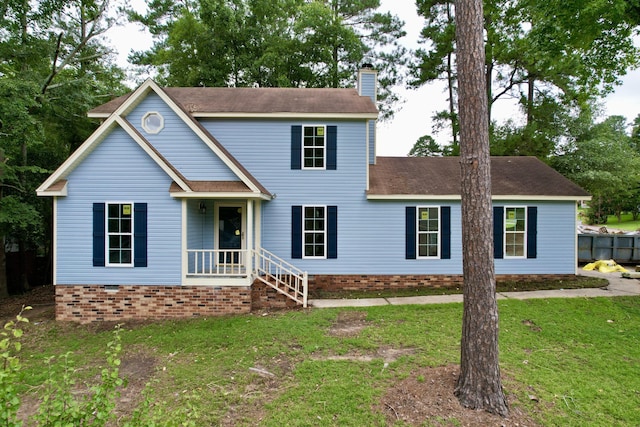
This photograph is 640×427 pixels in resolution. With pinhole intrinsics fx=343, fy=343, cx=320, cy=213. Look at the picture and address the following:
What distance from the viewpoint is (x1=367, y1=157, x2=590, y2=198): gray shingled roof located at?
10.7 m

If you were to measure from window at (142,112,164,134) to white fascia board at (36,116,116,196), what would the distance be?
97 centimetres

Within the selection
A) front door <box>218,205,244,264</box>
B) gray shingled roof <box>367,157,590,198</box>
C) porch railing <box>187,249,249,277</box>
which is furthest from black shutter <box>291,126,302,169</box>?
porch railing <box>187,249,249,277</box>

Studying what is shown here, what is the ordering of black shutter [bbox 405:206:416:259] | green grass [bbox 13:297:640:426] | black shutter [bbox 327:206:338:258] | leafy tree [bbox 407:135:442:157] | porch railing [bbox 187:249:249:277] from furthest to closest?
leafy tree [bbox 407:135:442:157] < black shutter [bbox 405:206:416:259] < black shutter [bbox 327:206:338:258] < porch railing [bbox 187:249:249:277] < green grass [bbox 13:297:640:426]

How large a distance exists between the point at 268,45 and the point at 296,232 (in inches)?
533

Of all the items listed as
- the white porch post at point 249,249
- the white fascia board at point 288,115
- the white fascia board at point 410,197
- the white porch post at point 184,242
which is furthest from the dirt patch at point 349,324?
the white fascia board at point 288,115

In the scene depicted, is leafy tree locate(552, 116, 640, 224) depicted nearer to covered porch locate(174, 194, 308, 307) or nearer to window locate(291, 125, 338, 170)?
window locate(291, 125, 338, 170)

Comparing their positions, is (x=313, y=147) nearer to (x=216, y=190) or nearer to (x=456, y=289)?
(x=216, y=190)

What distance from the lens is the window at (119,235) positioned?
27.6 feet

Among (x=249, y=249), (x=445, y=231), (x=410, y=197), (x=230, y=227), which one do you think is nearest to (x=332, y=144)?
(x=410, y=197)

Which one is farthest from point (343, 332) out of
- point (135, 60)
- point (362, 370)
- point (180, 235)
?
point (135, 60)

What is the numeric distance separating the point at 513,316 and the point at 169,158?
925 cm

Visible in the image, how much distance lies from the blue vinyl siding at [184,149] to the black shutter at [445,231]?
255 inches

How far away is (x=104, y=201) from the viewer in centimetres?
843

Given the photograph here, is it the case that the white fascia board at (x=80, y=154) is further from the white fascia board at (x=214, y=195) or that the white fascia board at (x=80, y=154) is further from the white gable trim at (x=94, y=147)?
the white fascia board at (x=214, y=195)
